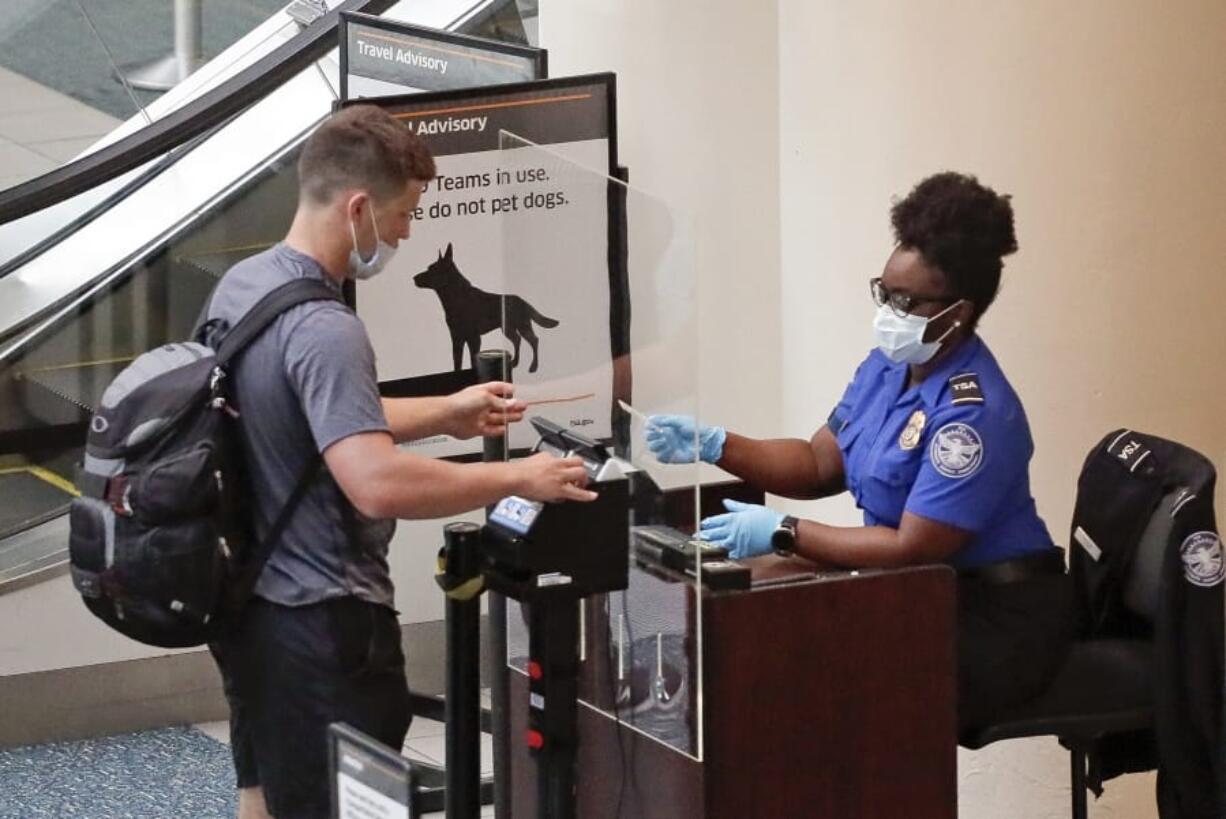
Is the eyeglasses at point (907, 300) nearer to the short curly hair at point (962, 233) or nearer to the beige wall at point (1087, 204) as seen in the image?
the short curly hair at point (962, 233)

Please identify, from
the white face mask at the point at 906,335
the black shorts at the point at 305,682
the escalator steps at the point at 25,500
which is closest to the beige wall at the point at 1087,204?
the white face mask at the point at 906,335

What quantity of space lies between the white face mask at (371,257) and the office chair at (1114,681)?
1.24m

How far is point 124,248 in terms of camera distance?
17.8 ft

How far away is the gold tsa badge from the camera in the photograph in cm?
305

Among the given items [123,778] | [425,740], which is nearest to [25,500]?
[123,778]

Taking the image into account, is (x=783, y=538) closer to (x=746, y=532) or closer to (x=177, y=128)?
(x=746, y=532)

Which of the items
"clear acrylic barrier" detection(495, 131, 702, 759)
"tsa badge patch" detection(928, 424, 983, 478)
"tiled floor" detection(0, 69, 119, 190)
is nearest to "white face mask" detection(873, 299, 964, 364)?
"tsa badge patch" detection(928, 424, 983, 478)

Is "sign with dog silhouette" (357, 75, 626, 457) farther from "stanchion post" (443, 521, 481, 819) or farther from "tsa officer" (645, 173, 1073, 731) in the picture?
"stanchion post" (443, 521, 481, 819)

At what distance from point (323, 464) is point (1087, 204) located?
180cm

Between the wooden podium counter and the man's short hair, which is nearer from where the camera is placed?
the wooden podium counter

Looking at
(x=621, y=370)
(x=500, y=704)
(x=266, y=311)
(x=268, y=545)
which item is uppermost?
(x=266, y=311)

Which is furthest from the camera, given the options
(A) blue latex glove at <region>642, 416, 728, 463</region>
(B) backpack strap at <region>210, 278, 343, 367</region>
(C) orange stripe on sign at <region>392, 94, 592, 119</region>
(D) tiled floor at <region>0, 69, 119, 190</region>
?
(D) tiled floor at <region>0, 69, 119, 190</region>

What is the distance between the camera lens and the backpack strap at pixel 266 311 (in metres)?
2.70

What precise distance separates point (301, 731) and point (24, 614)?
2.33 metres
